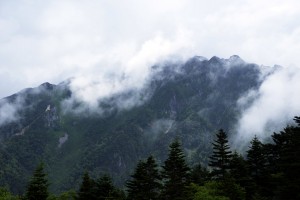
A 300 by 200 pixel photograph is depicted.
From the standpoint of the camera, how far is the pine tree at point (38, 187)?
4900cm

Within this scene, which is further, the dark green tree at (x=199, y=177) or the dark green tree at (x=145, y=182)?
the dark green tree at (x=199, y=177)

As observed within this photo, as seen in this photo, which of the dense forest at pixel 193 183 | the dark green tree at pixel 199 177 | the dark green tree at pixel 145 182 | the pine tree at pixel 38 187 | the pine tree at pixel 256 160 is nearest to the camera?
the pine tree at pixel 38 187

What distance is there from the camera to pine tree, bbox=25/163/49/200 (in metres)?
49.0

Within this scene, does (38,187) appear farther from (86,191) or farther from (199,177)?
(199,177)

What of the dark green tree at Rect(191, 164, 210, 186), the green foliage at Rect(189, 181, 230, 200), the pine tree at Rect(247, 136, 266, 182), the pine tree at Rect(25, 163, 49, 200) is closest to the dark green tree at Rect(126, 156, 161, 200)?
the dark green tree at Rect(191, 164, 210, 186)

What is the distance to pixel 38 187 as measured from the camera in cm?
4947

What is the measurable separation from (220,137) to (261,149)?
13.8m

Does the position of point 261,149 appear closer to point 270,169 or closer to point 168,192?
point 270,169

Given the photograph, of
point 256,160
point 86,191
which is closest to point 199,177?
point 256,160

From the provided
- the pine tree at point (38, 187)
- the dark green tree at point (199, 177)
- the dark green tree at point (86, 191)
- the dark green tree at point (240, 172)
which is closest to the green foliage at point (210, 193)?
the dark green tree at point (199, 177)

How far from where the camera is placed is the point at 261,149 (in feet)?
215

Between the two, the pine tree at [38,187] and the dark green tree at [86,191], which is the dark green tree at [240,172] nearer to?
the dark green tree at [86,191]

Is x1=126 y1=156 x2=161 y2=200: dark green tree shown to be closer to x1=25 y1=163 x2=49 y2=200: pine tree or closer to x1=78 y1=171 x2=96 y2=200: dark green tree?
x1=78 y1=171 x2=96 y2=200: dark green tree

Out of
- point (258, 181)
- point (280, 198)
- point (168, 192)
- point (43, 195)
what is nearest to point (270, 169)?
point (258, 181)
